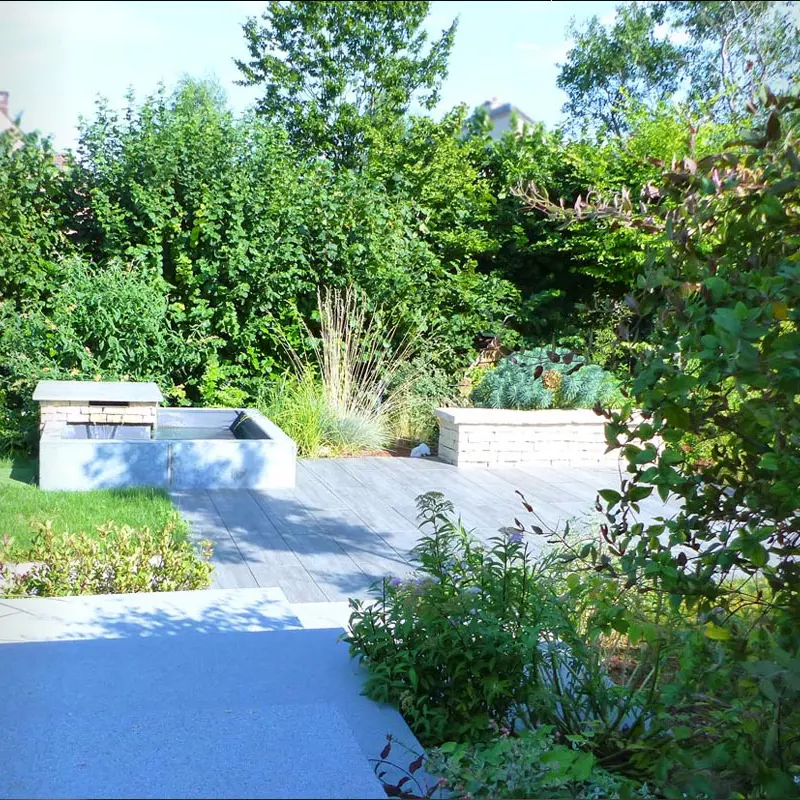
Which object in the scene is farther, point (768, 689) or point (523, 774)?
point (523, 774)

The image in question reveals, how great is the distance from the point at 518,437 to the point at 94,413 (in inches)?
129

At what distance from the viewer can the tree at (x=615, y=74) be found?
6.62 meters

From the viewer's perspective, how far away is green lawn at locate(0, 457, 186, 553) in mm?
4671

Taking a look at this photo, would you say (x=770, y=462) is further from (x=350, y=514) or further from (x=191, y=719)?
(x=350, y=514)

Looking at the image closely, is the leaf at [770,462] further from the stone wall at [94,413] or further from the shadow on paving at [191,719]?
the stone wall at [94,413]

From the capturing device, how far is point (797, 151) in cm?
175

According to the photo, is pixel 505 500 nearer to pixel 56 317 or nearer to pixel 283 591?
pixel 283 591

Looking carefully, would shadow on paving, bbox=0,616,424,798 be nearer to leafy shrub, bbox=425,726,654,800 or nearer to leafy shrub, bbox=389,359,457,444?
leafy shrub, bbox=425,726,654,800

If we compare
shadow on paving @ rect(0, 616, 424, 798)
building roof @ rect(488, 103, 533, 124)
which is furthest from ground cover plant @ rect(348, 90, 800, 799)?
building roof @ rect(488, 103, 533, 124)

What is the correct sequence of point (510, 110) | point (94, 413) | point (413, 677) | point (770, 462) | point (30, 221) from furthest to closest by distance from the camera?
point (30, 221) < point (94, 413) < point (510, 110) < point (413, 677) < point (770, 462)

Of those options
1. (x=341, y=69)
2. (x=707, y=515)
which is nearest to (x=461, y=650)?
(x=707, y=515)

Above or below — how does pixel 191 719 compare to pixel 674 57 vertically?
below

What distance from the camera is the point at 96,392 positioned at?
6.15 meters

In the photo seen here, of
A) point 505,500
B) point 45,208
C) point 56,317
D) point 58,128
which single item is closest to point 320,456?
point 505,500
